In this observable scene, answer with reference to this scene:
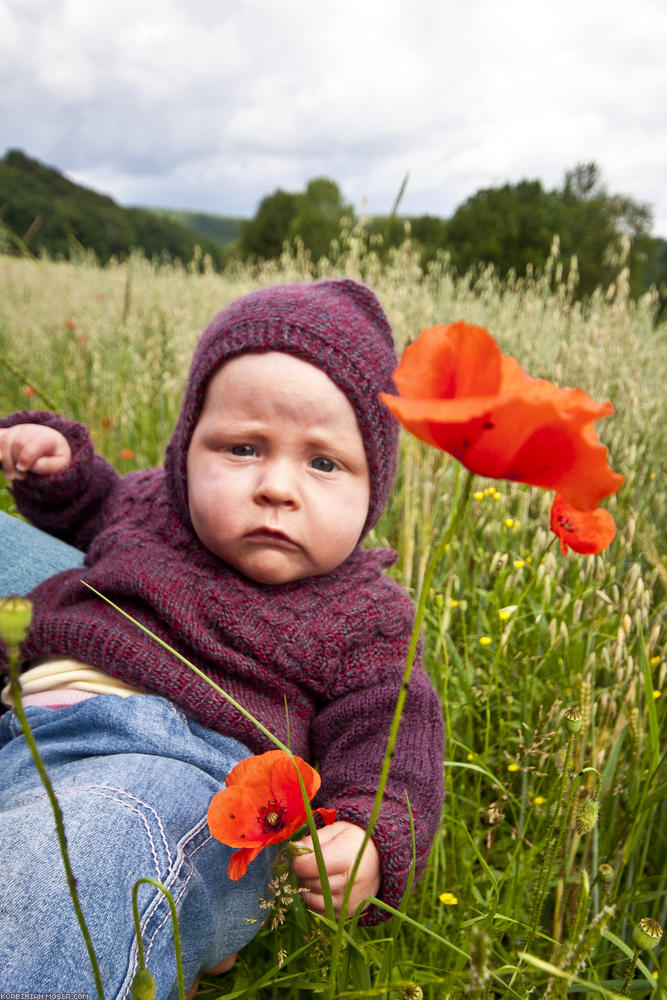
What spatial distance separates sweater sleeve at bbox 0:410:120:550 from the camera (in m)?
1.60

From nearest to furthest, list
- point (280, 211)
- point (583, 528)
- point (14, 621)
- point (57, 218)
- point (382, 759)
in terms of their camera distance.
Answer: point (14, 621) → point (583, 528) → point (382, 759) → point (57, 218) → point (280, 211)

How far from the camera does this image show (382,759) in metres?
1.17

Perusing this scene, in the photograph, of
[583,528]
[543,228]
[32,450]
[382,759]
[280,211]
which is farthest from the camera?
[280,211]

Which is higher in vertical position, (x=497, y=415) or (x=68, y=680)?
(x=497, y=415)

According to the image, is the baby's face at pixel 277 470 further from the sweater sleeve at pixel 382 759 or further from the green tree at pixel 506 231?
the green tree at pixel 506 231

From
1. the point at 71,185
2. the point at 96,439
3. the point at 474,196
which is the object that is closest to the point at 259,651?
the point at 96,439

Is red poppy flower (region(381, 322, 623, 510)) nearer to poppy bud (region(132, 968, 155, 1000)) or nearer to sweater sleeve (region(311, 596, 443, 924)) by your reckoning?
poppy bud (region(132, 968, 155, 1000))

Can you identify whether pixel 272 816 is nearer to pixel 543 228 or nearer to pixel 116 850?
pixel 116 850

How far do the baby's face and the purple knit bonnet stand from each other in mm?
24

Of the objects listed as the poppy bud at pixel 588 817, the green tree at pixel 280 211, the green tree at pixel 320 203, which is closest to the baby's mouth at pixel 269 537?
the poppy bud at pixel 588 817

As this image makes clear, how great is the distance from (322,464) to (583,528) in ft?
1.71

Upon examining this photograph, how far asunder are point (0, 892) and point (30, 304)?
535 centimetres

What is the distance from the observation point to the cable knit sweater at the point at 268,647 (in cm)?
121

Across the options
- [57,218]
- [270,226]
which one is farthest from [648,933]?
[270,226]
